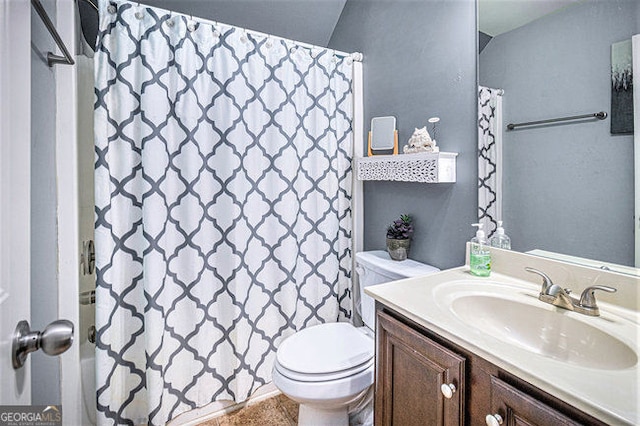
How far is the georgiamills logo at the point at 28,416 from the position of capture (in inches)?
19.9

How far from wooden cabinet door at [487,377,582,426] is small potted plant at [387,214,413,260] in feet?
3.00

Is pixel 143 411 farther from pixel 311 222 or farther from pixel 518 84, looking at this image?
pixel 518 84

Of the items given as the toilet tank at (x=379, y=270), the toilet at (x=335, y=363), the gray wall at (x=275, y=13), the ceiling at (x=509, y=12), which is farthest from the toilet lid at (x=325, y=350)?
the gray wall at (x=275, y=13)

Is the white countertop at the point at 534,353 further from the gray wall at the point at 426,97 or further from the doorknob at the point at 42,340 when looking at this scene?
the doorknob at the point at 42,340

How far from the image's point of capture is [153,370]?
147 cm

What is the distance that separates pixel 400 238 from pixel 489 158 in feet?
1.81

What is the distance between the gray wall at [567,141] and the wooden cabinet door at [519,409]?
23.1 inches

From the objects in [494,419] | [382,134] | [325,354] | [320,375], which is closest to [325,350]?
[325,354]

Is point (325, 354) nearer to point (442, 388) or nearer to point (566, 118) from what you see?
point (442, 388)

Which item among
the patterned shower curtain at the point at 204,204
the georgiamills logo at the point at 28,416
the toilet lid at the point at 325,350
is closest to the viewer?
the georgiamills logo at the point at 28,416

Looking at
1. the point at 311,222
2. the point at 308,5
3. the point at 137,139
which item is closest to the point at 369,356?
the point at 311,222

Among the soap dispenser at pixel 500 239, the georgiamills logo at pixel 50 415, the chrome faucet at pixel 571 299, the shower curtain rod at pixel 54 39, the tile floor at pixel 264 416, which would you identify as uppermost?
the shower curtain rod at pixel 54 39

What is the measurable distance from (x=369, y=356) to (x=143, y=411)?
114 centimetres

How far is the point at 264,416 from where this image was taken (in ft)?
5.51
